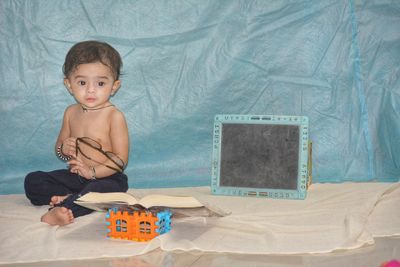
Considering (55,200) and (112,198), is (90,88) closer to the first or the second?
(55,200)

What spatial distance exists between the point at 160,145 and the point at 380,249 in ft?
3.29

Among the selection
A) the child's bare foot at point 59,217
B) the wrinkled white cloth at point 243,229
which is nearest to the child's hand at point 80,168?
the wrinkled white cloth at point 243,229

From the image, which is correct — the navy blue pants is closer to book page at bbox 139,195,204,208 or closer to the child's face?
the child's face

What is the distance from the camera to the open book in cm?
161

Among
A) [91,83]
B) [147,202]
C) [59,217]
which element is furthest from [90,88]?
[147,202]

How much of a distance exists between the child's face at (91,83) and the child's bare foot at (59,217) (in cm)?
40

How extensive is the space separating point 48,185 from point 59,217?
328mm

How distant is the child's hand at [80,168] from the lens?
6.63 feet

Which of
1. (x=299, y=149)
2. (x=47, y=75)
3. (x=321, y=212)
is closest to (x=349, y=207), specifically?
(x=321, y=212)

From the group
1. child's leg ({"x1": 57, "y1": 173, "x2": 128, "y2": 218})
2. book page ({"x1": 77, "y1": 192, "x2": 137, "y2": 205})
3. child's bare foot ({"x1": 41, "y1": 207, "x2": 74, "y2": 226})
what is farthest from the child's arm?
book page ({"x1": 77, "y1": 192, "x2": 137, "y2": 205})

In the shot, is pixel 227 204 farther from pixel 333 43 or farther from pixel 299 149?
pixel 333 43

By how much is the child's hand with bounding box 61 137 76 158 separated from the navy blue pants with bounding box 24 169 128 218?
0.06 meters

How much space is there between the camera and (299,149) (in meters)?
2.17

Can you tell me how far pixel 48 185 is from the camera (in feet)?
6.77
